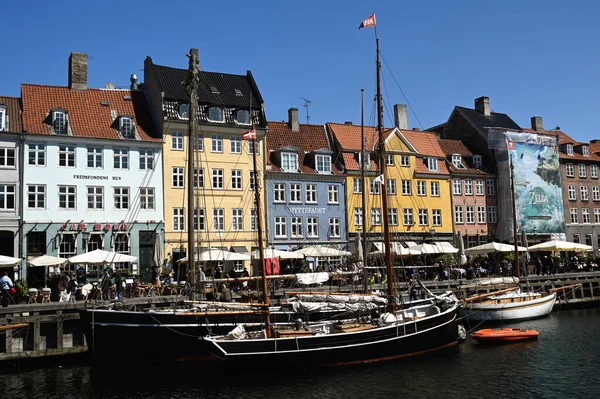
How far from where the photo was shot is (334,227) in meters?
49.8

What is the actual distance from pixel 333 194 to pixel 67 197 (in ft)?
66.2

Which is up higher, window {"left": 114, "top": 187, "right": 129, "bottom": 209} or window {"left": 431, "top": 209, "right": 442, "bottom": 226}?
window {"left": 114, "top": 187, "right": 129, "bottom": 209}

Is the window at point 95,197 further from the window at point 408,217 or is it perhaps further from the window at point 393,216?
the window at point 408,217

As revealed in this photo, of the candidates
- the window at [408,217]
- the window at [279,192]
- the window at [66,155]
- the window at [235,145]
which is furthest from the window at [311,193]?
the window at [66,155]

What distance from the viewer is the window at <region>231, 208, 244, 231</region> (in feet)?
149

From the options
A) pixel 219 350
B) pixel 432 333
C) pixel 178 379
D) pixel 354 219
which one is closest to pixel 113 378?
pixel 178 379

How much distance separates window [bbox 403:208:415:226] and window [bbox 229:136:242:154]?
15535 mm

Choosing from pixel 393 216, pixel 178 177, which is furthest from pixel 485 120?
pixel 178 177

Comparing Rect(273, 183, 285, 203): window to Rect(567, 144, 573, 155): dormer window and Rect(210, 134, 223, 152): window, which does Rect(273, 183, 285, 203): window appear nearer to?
Rect(210, 134, 223, 152): window

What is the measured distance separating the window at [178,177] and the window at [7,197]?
10224 mm

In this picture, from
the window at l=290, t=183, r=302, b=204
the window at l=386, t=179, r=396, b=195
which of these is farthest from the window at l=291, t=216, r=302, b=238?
the window at l=386, t=179, r=396, b=195

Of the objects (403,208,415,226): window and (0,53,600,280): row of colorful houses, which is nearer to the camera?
(0,53,600,280): row of colorful houses

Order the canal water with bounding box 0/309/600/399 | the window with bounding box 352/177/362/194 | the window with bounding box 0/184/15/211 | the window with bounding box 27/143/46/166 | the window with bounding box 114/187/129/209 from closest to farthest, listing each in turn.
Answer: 1. the canal water with bounding box 0/309/600/399
2. the window with bounding box 0/184/15/211
3. the window with bounding box 27/143/46/166
4. the window with bounding box 114/187/129/209
5. the window with bounding box 352/177/362/194

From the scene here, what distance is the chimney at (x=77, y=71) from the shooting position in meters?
44.8
